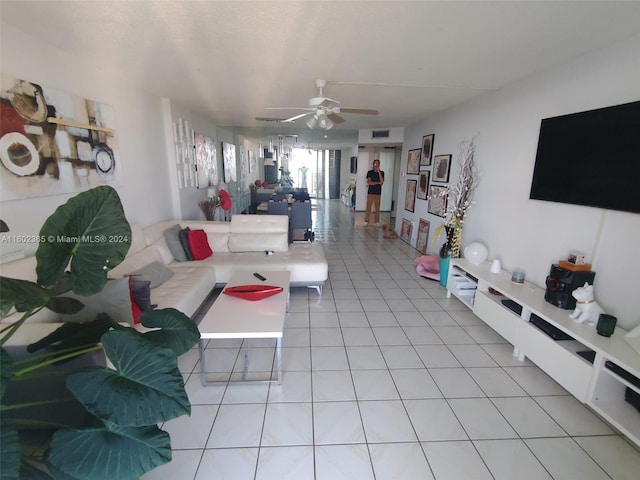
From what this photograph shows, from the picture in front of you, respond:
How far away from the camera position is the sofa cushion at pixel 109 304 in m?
1.55

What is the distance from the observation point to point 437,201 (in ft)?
15.5

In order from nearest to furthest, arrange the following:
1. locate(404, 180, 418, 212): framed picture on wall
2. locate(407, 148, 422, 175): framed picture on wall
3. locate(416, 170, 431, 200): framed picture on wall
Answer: locate(416, 170, 431, 200): framed picture on wall, locate(407, 148, 422, 175): framed picture on wall, locate(404, 180, 418, 212): framed picture on wall

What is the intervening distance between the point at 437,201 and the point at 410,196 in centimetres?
122

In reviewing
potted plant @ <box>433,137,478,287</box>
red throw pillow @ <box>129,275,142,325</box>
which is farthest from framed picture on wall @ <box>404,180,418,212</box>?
red throw pillow @ <box>129,275,142,325</box>

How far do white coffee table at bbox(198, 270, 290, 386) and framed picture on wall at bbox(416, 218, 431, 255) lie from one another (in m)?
3.40

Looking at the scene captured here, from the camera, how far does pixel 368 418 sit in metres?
1.80

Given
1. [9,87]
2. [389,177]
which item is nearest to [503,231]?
[9,87]

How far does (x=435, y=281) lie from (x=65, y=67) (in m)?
4.47

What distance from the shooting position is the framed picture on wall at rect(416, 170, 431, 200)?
201 inches

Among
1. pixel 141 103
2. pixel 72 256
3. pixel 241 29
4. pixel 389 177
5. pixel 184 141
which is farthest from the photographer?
pixel 389 177

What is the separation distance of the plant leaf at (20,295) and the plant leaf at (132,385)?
0.21 meters

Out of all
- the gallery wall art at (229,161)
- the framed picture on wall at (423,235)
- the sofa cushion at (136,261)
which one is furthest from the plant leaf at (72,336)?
the gallery wall art at (229,161)

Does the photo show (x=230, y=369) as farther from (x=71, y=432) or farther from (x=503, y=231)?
(x=503, y=231)

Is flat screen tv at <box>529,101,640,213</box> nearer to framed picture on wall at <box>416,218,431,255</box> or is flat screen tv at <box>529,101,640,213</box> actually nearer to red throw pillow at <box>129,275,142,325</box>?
framed picture on wall at <box>416,218,431,255</box>
